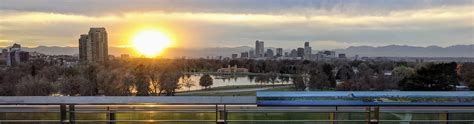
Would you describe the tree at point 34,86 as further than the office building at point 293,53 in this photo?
No

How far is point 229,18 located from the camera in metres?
15.6

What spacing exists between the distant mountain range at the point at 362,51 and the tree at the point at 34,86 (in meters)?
5.18

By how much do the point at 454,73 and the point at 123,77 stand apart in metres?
14.7

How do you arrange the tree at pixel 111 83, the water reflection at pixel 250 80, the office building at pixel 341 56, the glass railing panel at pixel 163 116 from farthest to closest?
the office building at pixel 341 56, the water reflection at pixel 250 80, the tree at pixel 111 83, the glass railing panel at pixel 163 116

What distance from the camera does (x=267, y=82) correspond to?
120 ft

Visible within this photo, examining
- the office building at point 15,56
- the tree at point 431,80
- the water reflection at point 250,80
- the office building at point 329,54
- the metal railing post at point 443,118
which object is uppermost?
the office building at point 329,54

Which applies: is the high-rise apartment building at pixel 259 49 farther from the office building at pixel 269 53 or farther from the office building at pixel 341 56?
the office building at pixel 341 56

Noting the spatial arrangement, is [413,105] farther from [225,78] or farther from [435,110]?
[225,78]

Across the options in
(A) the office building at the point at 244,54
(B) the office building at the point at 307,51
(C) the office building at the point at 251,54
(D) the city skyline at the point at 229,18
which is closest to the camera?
(D) the city skyline at the point at 229,18

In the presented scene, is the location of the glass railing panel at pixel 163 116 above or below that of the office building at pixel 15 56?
below

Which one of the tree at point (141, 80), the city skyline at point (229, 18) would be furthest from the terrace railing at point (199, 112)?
the tree at point (141, 80)

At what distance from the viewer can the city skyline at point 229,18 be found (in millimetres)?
12676

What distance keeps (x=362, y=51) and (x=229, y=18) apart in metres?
25.3

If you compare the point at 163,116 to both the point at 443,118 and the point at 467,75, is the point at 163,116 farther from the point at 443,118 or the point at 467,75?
the point at 467,75
